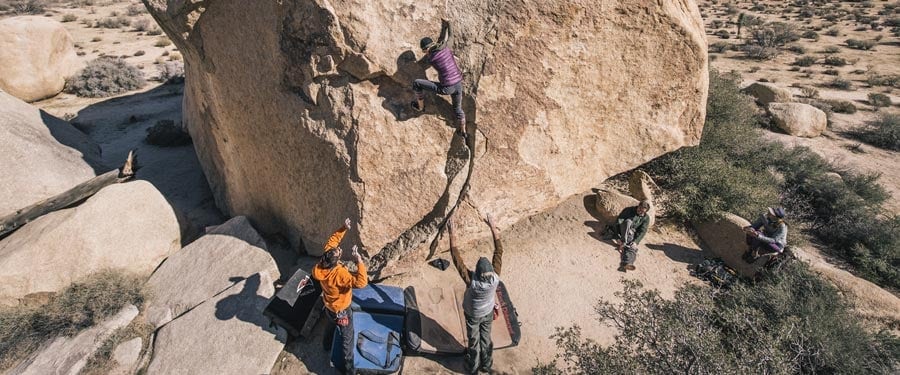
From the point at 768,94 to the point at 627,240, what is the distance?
36.4 ft

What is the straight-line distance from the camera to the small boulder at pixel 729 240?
258 inches

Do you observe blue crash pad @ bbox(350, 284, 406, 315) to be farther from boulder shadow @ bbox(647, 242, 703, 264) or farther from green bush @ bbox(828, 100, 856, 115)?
green bush @ bbox(828, 100, 856, 115)

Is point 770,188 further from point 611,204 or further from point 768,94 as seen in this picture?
point 768,94

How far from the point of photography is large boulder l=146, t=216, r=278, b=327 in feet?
20.7

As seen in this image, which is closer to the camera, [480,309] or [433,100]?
[480,309]

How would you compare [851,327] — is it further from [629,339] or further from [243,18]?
[243,18]

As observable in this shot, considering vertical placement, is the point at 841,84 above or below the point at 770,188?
below

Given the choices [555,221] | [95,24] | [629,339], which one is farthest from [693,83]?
[95,24]

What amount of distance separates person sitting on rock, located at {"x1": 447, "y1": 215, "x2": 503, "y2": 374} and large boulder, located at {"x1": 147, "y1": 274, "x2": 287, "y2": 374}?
106 inches

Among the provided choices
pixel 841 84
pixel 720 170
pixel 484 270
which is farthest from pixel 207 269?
pixel 841 84

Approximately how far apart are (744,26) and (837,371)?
95.5 feet

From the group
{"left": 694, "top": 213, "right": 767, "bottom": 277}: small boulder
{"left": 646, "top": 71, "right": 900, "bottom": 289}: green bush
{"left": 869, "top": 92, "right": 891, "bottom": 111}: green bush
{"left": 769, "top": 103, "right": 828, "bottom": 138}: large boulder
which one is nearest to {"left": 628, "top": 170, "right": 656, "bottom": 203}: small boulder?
{"left": 646, "top": 71, "right": 900, "bottom": 289}: green bush

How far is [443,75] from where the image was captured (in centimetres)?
521

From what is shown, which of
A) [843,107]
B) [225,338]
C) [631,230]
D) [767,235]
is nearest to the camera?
[225,338]
